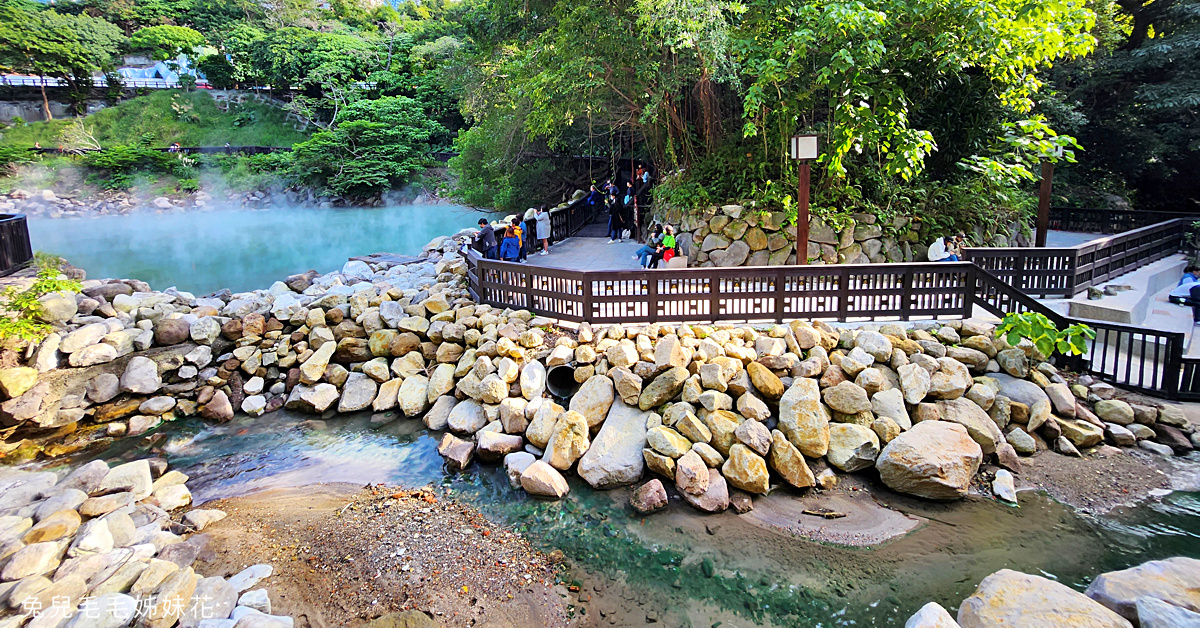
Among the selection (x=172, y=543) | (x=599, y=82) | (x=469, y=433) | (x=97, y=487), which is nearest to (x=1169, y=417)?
(x=469, y=433)

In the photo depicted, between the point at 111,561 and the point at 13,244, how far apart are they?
9.53 meters

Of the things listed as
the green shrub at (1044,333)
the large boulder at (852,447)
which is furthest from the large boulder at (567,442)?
the green shrub at (1044,333)

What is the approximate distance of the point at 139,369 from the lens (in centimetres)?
926

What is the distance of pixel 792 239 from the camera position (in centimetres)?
1119

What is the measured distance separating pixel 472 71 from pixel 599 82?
653 centimetres

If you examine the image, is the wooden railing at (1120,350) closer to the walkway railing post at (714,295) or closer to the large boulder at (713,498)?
the walkway railing post at (714,295)

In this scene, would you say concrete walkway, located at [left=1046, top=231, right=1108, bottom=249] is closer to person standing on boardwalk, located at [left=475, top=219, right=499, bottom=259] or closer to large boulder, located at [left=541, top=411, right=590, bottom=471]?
person standing on boardwalk, located at [left=475, top=219, right=499, bottom=259]

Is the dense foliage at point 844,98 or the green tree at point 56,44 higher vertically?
the green tree at point 56,44

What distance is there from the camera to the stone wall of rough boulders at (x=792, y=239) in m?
11.0

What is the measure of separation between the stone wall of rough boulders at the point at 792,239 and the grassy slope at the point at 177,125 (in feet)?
109

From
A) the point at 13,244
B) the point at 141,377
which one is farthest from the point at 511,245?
the point at 13,244

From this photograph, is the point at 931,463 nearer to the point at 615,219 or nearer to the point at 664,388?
the point at 664,388

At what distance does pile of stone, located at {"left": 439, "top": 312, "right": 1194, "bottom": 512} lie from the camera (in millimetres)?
6688

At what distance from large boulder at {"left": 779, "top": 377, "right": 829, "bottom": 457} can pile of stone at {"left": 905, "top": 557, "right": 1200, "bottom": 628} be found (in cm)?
253
